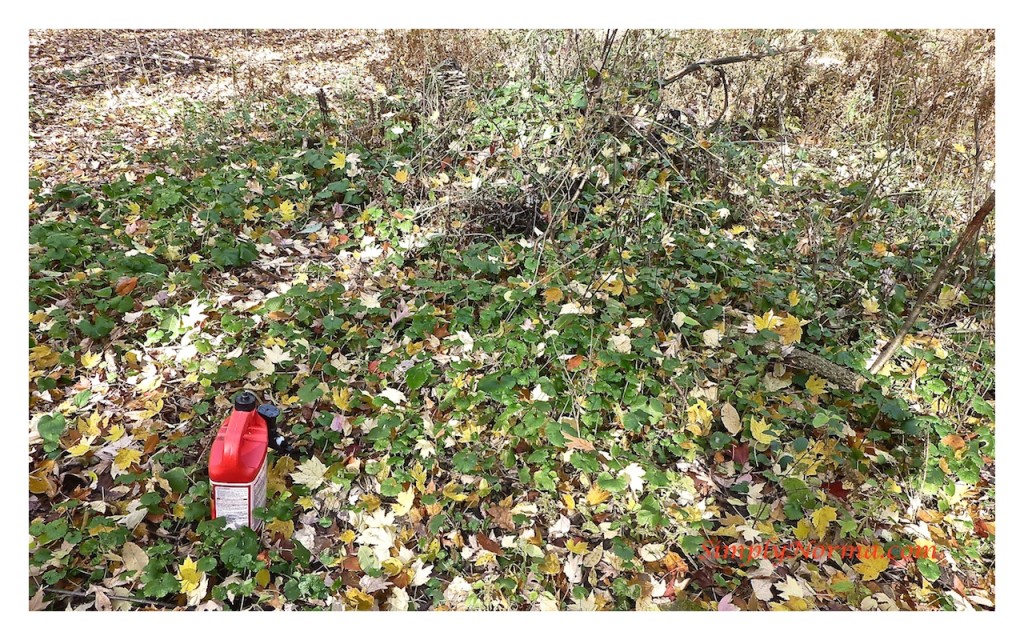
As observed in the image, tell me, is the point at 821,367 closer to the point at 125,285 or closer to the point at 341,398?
the point at 341,398

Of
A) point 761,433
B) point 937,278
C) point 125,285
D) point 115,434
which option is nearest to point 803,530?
point 761,433

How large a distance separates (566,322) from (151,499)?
74.0 inches

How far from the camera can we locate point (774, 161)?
4277 mm

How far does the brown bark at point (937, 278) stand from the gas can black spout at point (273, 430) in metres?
2.68

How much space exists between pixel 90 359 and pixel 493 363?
182cm

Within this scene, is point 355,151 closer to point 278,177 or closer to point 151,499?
point 278,177

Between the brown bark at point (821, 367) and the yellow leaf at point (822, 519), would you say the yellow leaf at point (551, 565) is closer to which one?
the yellow leaf at point (822, 519)

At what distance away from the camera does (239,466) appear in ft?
7.64

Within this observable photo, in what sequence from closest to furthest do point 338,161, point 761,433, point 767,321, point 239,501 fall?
point 239,501
point 761,433
point 767,321
point 338,161

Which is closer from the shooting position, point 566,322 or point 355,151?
point 566,322

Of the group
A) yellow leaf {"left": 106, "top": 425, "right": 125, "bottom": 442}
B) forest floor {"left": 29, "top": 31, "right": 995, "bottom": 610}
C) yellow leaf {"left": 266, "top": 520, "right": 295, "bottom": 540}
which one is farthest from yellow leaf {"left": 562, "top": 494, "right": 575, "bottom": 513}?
yellow leaf {"left": 106, "top": 425, "right": 125, "bottom": 442}

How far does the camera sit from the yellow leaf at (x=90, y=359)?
9.63 ft

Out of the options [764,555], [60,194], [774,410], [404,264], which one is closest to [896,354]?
[774,410]
